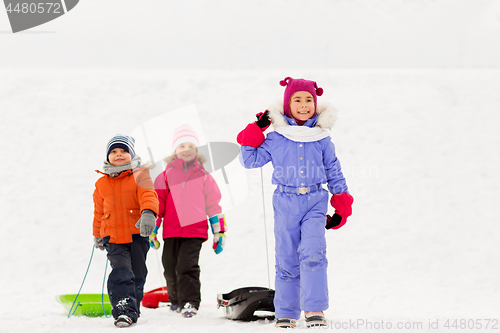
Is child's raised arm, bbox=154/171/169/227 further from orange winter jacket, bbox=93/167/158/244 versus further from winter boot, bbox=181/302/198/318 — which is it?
winter boot, bbox=181/302/198/318

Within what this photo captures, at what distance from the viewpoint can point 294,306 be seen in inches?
142

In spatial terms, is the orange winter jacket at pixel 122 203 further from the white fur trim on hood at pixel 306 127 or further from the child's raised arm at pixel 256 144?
the white fur trim on hood at pixel 306 127

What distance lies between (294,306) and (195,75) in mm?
7962

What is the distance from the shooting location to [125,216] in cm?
394

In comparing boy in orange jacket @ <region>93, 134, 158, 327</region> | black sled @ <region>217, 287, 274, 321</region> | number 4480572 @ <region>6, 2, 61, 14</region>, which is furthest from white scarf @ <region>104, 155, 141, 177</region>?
number 4480572 @ <region>6, 2, 61, 14</region>

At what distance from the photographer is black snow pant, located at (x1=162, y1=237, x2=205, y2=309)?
14.4ft

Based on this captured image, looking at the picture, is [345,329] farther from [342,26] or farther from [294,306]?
[342,26]

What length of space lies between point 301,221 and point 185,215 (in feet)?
4.53

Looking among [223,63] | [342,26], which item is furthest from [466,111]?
[223,63]

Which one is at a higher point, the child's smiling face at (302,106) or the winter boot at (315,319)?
the child's smiling face at (302,106)

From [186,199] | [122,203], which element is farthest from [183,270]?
[122,203]

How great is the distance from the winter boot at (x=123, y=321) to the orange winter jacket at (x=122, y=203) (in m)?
0.62

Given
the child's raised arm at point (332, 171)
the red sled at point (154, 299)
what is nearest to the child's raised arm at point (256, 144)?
the child's raised arm at point (332, 171)

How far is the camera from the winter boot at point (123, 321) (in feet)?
11.4
